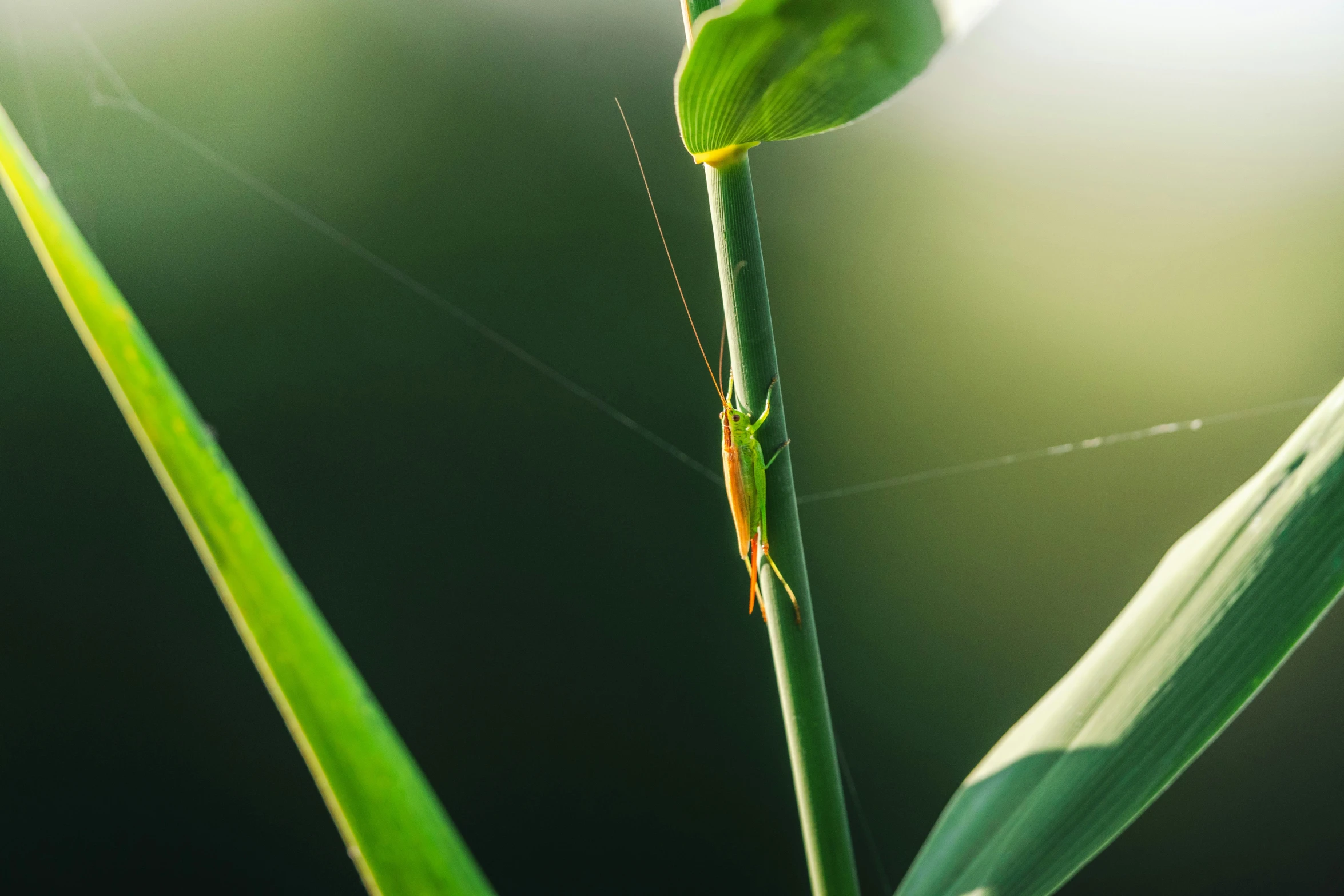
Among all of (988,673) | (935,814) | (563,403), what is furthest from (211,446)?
(935,814)

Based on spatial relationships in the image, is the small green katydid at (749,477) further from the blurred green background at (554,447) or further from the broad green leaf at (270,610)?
the blurred green background at (554,447)

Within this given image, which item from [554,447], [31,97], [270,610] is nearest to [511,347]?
[554,447]

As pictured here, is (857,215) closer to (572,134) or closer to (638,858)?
(572,134)

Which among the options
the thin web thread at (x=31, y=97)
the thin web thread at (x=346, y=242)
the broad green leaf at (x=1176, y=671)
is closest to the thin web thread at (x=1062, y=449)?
the thin web thread at (x=346, y=242)

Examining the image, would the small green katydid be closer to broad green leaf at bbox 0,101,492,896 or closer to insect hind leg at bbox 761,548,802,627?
insect hind leg at bbox 761,548,802,627

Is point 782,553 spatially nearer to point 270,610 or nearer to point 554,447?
point 270,610

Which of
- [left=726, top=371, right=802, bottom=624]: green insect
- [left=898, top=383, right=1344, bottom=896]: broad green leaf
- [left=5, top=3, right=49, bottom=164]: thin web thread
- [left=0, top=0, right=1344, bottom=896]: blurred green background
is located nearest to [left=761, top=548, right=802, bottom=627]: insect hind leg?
[left=726, top=371, right=802, bottom=624]: green insect

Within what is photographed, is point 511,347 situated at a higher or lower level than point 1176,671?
higher
